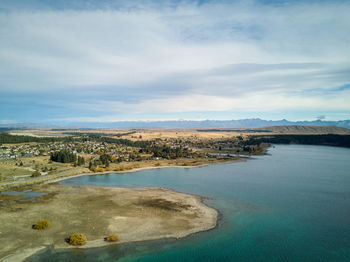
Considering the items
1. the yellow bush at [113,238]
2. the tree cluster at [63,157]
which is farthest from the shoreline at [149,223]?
the tree cluster at [63,157]

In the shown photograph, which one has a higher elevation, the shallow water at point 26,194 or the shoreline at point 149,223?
the shoreline at point 149,223

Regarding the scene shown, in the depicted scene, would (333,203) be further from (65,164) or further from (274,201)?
(65,164)

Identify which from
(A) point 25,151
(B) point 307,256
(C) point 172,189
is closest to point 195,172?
(C) point 172,189

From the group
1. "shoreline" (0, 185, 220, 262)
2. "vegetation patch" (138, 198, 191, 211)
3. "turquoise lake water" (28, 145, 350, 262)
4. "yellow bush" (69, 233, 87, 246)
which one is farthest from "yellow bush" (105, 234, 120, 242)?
"vegetation patch" (138, 198, 191, 211)

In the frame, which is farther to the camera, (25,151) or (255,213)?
(25,151)

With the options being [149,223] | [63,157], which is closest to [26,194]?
[149,223]

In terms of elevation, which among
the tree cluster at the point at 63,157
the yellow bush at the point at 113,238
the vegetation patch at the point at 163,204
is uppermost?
the tree cluster at the point at 63,157

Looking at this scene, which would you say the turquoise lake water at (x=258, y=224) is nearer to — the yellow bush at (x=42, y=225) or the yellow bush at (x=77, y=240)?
the yellow bush at (x=77, y=240)
